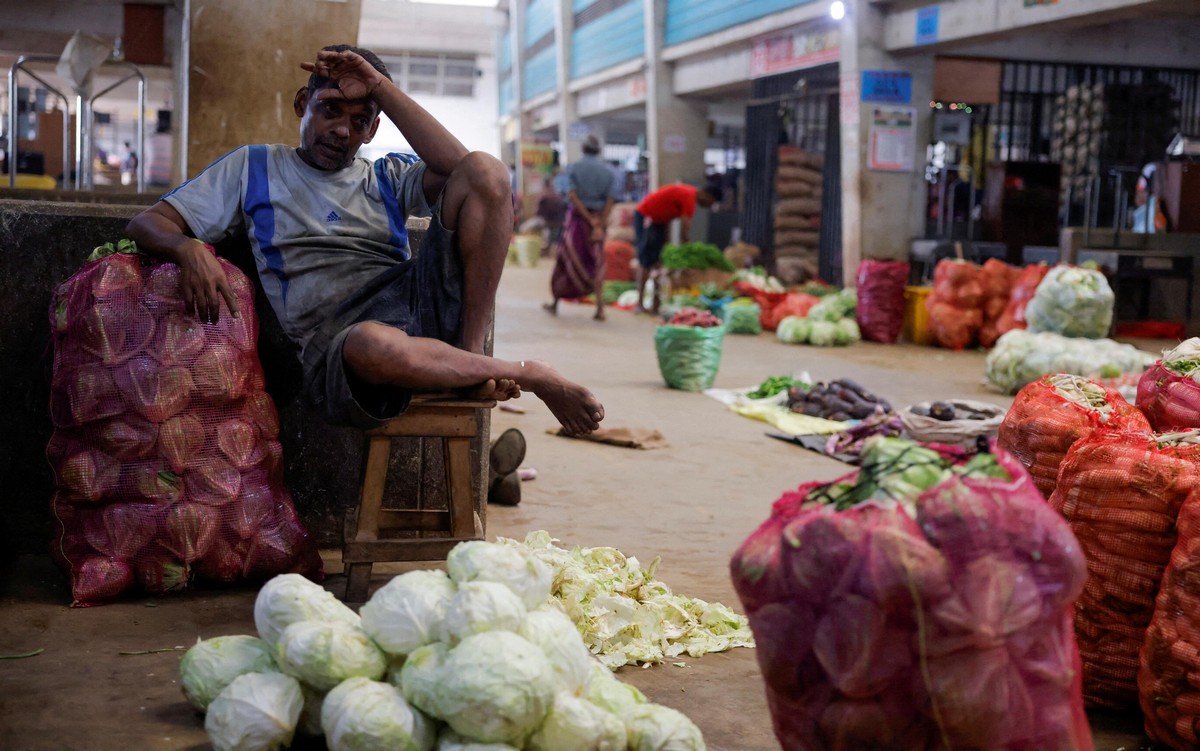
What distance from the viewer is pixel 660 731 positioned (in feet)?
6.97

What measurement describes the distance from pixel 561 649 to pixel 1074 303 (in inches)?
344

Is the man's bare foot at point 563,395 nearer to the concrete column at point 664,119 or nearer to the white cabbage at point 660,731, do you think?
the white cabbage at point 660,731

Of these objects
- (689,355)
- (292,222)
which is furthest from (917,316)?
(292,222)

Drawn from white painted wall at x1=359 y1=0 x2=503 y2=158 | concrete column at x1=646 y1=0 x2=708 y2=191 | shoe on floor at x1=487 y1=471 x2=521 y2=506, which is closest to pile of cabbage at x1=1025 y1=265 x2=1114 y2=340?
shoe on floor at x1=487 y1=471 x2=521 y2=506

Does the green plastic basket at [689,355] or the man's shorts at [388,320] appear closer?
the man's shorts at [388,320]

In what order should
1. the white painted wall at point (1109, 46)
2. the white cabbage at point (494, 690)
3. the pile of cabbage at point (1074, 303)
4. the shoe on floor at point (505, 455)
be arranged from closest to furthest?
the white cabbage at point (494, 690) < the shoe on floor at point (505, 455) < the pile of cabbage at point (1074, 303) < the white painted wall at point (1109, 46)

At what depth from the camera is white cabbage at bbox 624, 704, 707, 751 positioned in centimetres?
212

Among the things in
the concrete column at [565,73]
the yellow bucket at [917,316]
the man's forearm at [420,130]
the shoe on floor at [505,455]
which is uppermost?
the concrete column at [565,73]

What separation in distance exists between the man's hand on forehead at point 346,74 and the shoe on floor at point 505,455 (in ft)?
5.26

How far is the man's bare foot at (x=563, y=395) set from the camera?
336cm

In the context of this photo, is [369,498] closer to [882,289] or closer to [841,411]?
[841,411]

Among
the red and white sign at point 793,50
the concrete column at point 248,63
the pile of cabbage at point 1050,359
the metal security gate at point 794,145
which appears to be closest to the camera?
the concrete column at point 248,63

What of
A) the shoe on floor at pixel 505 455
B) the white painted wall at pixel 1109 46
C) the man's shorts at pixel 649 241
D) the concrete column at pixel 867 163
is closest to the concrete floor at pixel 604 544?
the shoe on floor at pixel 505 455

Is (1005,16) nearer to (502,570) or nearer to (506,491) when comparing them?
(506,491)
